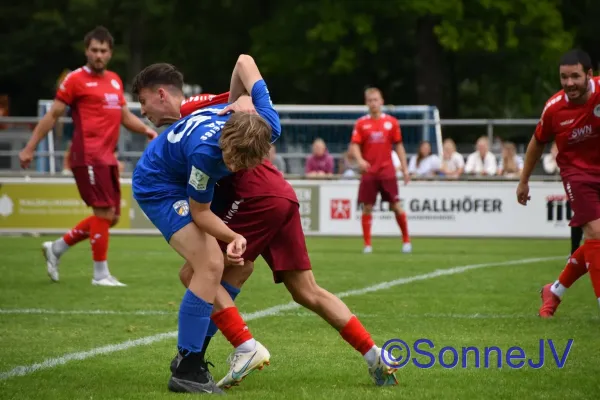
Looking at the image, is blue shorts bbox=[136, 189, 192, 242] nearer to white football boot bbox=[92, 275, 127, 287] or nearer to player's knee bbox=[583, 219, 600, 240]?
player's knee bbox=[583, 219, 600, 240]

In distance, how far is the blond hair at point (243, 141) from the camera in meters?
5.89

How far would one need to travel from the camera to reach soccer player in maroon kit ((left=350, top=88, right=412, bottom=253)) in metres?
17.6

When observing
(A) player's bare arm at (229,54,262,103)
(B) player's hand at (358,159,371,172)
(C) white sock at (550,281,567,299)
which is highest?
(A) player's bare arm at (229,54,262,103)

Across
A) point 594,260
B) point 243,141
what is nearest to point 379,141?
point 594,260

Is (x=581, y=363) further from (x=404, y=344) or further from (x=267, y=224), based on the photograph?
(x=267, y=224)

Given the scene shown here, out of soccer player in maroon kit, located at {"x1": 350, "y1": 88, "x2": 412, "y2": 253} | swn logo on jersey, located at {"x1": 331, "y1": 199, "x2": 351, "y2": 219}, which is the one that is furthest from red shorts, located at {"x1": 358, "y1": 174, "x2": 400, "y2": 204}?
swn logo on jersey, located at {"x1": 331, "y1": 199, "x2": 351, "y2": 219}

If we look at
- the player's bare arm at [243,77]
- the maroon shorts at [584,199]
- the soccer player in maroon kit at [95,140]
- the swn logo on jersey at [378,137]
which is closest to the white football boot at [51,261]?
the soccer player in maroon kit at [95,140]

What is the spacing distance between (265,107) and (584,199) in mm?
3165

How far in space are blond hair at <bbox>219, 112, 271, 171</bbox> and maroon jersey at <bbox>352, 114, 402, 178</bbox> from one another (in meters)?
11.8

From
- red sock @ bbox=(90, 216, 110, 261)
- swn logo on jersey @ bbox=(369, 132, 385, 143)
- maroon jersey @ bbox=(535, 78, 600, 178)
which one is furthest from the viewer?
swn logo on jersey @ bbox=(369, 132, 385, 143)

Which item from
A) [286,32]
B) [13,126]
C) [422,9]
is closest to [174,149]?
[13,126]

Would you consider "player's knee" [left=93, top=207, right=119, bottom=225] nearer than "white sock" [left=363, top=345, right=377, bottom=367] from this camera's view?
No

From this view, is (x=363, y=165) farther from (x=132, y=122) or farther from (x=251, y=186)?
(x=251, y=186)

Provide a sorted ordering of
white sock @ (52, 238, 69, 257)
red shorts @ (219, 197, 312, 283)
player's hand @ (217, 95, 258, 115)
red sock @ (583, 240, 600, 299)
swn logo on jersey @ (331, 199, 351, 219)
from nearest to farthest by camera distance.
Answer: player's hand @ (217, 95, 258, 115) < red shorts @ (219, 197, 312, 283) < red sock @ (583, 240, 600, 299) < white sock @ (52, 238, 69, 257) < swn logo on jersey @ (331, 199, 351, 219)
